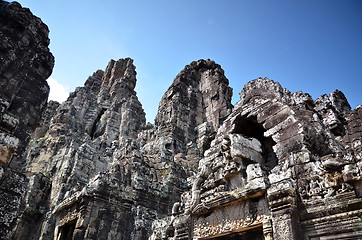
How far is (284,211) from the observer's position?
480cm

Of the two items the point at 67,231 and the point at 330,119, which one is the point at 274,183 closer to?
the point at 67,231

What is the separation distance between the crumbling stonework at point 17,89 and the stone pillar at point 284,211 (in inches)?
177

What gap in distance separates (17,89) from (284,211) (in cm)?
553

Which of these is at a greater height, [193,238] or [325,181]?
[325,181]

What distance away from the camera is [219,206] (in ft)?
20.6

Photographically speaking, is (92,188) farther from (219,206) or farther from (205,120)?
(205,120)

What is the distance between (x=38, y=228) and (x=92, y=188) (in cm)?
823

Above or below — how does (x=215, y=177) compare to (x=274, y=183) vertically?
above

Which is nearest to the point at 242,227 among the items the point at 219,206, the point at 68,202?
the point at 219,206

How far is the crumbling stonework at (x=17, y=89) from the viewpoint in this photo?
434 centimetres

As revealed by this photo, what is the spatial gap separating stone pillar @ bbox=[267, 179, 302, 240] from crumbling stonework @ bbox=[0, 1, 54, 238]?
4490 mm

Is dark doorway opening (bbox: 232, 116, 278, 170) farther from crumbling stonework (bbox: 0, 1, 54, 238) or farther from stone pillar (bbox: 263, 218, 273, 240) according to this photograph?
crumbling stonework (bbox: 0, 1, 54, 238)

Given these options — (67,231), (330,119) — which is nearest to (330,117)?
(330,119)

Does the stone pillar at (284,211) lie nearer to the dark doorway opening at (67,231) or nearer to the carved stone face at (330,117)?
the dark doorway opening at (67,231)
